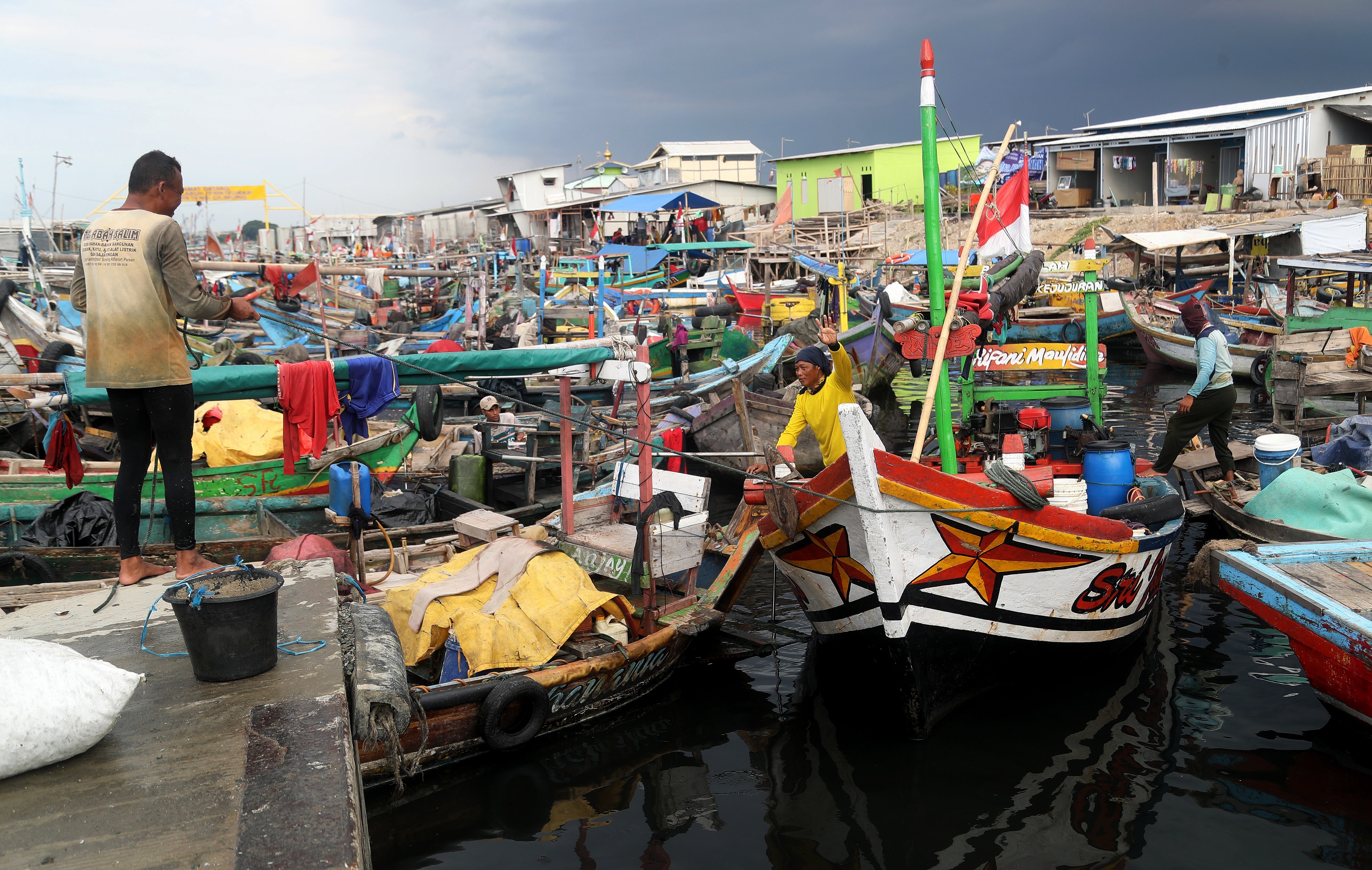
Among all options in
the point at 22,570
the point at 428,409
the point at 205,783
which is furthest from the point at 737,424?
the point at 205,783

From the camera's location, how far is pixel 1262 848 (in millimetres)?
4809

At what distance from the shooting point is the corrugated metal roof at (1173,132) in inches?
1202

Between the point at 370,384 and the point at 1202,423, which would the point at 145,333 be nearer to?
the point at 370,384

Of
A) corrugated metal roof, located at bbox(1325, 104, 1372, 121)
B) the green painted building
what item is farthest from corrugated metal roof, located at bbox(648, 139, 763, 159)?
corrugated metal roof, located at bbox(1325, 104, 1372, 121)

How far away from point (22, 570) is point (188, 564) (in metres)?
3.38

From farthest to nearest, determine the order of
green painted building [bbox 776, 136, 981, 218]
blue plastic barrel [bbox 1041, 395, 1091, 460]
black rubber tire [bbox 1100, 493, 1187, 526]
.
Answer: green painted building [bbox 776, 136, 981, 218] → blue plastic barrel [bbox 1041, 395, 1091, 460] → black rubber tire [bbox 1100, 493, 1187, 526]

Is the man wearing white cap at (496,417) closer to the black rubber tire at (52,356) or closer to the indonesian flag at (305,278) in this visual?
the indonesian flag at (305,278)

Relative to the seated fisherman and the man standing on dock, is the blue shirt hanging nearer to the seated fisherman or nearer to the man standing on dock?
the man standing on dock

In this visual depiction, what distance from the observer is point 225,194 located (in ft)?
120

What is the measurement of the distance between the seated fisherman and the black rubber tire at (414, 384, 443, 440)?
7400 millimetres

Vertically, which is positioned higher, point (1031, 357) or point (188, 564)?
point (1031, 357)

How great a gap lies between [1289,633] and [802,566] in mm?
3040

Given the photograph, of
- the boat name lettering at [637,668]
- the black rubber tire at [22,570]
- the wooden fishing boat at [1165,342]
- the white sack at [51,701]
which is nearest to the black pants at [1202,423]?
the boat name lettering at [637,668]

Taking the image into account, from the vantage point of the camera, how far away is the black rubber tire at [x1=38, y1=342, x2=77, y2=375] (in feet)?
44.2
